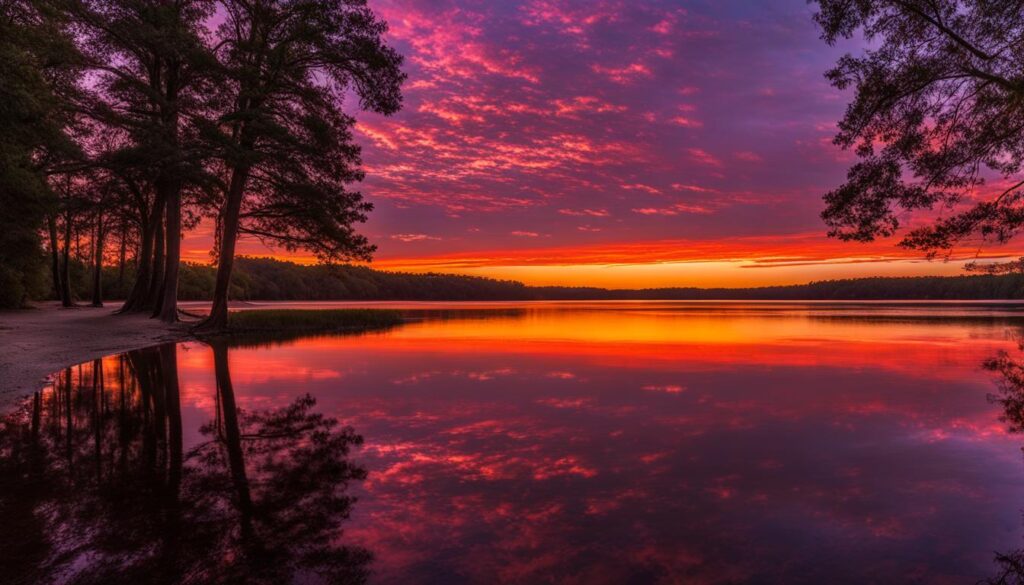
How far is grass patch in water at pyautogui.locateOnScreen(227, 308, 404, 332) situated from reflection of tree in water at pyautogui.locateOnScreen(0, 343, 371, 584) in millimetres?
21042

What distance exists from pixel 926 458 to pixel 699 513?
4.40 m

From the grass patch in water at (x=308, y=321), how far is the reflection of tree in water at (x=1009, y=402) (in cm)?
2930

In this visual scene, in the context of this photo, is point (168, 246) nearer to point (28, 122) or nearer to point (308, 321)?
point (308, 321)

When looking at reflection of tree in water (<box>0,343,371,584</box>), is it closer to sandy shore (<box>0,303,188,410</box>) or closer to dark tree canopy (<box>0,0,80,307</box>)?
sandy shore (<box>0,303,188,410</box>)

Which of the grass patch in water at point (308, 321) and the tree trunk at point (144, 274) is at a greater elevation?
the tree trunk at point (144, 274)

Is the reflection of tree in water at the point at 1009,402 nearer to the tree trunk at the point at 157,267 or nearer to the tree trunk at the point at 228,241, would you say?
the tree trunk at the point at 228,241

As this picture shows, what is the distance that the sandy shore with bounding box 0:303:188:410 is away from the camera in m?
12.7

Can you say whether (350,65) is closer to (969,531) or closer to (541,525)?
(541,525)

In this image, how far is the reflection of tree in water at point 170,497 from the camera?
4.32 meters

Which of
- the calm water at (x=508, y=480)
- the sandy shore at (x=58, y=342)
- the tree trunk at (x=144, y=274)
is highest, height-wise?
the tree trunk at (x=144, y=274)

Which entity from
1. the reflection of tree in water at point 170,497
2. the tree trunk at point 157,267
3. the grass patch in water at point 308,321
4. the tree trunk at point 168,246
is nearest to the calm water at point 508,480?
the reflection of tree in water at point 170,497

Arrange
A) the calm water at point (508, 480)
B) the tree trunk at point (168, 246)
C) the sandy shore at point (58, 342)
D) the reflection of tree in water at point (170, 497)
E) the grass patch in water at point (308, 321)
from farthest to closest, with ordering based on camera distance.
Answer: the grass patch in water at point (308, 321) → the tree trunk at point (168, 246) → the sandy shore at point (58, 342) → the calm water at point (508, 480) → the reflection of tree in water at point (170, 497)

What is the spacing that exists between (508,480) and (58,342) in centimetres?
2081

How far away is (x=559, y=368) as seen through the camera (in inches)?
666
